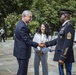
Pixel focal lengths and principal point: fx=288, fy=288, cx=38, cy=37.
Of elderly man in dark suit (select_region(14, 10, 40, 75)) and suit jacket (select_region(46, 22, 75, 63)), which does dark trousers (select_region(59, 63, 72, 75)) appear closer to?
suit jacket (select_region(46, 22, 75, 63))

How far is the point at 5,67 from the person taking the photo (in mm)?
10219

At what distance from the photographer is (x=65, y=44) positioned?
5.59 metres

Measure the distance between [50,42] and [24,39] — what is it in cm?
88

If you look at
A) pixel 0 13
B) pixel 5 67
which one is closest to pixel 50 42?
pixel 5 67

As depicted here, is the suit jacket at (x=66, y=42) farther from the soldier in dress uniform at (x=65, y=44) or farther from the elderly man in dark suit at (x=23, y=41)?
the elderly man in dark suit at (x=23, y=41)

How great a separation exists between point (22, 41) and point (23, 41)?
30mm

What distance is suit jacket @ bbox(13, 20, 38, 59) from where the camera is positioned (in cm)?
620

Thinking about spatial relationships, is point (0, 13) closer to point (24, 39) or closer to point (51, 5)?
point (51, 5)

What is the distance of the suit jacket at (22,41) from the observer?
6.20 meters

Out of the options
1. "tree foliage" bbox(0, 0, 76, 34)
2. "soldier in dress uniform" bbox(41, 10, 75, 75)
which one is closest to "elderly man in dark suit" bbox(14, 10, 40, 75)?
"soldier in dress uniform" bbox(41, 10, 75, 75)

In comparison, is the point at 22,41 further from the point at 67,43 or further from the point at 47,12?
the point at 47,12

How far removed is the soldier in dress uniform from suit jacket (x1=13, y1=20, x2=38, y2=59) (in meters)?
0.76

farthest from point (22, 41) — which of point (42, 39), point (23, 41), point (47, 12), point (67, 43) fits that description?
point (47, 12)

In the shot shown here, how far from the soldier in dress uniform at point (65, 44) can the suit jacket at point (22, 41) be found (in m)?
0.76
